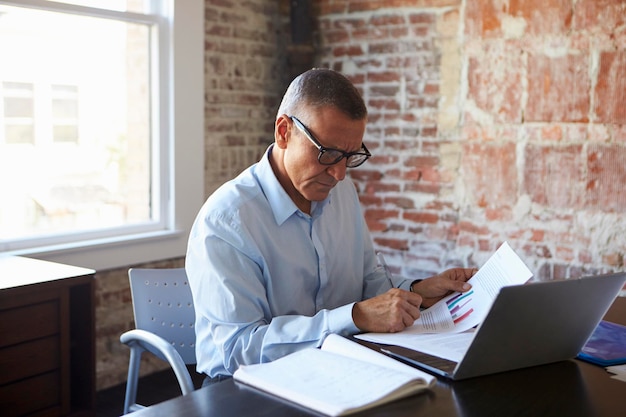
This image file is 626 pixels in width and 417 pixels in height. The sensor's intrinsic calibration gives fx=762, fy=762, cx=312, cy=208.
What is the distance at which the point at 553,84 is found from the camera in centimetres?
420

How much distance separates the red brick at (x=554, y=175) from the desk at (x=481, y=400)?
2401mm

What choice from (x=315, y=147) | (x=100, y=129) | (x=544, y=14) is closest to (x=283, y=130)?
(x=315, y=147)

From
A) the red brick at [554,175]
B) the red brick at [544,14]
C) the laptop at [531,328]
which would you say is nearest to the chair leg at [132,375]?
the laptop at [531,328]

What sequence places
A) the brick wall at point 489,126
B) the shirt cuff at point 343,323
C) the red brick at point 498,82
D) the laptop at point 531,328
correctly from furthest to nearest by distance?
the red brick at point 498,82
the brick wall at point 489,126
the shirt cuff at point 343,323
the laptop at point 531,328

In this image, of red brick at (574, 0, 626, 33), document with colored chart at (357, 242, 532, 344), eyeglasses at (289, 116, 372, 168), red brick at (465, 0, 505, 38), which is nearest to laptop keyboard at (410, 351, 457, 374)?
document with colored chart at (357, 242, 532, 344)

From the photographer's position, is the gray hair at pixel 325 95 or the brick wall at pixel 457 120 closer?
the gray hair at pixel 325 95

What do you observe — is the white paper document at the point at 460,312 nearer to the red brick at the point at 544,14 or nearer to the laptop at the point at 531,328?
the laptop at the point at 531,328

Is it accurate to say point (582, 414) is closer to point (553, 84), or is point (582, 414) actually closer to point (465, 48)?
point (553, 84)

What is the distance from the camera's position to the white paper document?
2.04 metres

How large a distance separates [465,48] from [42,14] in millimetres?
2387

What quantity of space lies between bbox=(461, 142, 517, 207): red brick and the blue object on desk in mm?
2070

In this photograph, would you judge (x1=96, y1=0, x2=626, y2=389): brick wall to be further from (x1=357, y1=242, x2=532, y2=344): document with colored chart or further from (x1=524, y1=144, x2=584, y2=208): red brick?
(x1=357, y1=242, x2=532, y2=344): document with colored chart

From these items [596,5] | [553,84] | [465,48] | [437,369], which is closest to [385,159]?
[465,48]

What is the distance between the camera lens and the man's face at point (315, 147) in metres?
2.35
